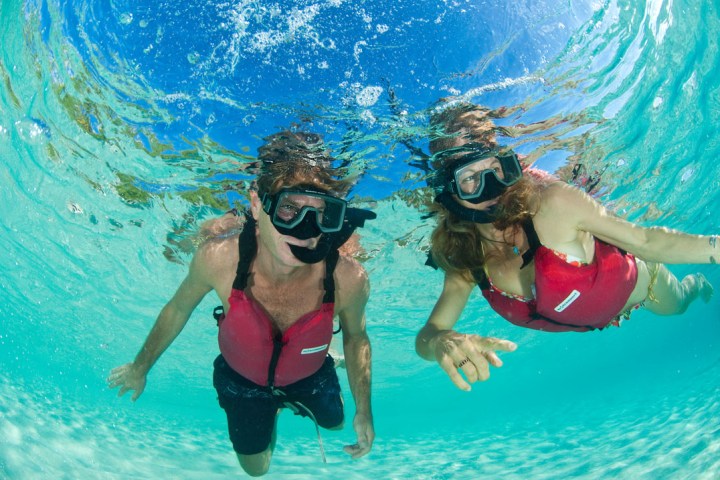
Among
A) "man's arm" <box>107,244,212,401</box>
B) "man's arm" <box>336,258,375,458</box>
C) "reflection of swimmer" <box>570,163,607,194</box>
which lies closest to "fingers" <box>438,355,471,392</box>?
"man's arm" <box>336,258,375,458</box>

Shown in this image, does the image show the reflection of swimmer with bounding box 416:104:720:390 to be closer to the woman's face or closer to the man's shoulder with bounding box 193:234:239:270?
the woman's face

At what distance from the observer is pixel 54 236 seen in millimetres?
15141

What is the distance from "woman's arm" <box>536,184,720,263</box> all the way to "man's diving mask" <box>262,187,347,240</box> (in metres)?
2.44

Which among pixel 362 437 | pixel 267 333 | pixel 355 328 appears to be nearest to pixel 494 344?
pixel 362 437

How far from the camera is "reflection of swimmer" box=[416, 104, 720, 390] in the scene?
14.5 feet

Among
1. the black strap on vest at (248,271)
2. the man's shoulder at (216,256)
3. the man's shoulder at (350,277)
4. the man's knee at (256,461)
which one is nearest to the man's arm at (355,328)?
the man's shoulder at (350,277)

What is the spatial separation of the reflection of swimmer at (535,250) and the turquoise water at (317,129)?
1843 millimetres

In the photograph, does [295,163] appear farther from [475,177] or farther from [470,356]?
[470,356]

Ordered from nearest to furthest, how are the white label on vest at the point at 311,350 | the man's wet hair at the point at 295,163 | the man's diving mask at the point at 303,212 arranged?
→ 1. the man's diving mask at the point at 303,212
2. the white label on vest at the point at 311,350
3. the man's wet hair at the point at 295,163

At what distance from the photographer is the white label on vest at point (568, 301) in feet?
16.6

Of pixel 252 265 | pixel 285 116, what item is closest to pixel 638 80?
pixel 285 116

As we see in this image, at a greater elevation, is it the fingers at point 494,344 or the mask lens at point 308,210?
the mask lens at point 308,210

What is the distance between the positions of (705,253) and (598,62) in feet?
14.1

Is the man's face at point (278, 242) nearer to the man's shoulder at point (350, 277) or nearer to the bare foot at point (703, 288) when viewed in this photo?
the man's shoulder at point (350, 277)
